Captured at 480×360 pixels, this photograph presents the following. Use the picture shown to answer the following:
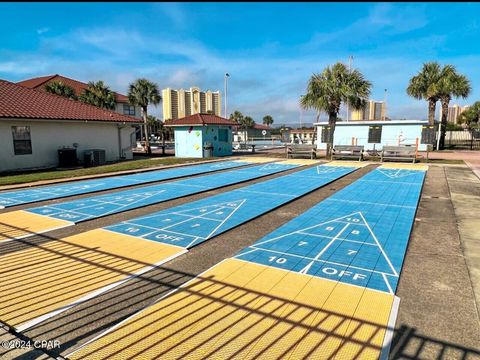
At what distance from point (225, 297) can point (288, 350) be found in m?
1.42

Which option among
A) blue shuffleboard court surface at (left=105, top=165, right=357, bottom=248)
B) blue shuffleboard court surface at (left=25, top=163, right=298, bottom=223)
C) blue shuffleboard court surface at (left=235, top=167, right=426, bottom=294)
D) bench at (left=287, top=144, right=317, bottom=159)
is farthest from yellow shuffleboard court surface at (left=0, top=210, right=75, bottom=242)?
bench at (left=287, top=144, right=317, bottom=159)

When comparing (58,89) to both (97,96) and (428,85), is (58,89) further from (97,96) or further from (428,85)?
(428,85)

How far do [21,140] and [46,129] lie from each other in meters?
1.73

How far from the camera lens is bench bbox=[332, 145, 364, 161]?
87.5 feet

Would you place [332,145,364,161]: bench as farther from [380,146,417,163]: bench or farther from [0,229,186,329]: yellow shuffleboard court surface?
[0,229,186,329]: yellow shuffleboard court surface

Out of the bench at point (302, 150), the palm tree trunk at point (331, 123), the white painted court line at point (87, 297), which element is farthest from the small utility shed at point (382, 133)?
the white painted court line at point (87, 297)

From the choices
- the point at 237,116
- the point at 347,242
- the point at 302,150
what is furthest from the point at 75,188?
the point at 237,116

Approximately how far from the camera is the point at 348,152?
27.1m

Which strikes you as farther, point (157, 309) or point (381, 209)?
point (381, 209)

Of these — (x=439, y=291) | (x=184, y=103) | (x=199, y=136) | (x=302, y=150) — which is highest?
(x=184, y=103)

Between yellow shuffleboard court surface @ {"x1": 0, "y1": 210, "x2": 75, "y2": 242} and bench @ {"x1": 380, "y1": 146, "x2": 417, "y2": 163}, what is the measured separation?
23438 mm

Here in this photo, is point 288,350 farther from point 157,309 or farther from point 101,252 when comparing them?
point 101,252

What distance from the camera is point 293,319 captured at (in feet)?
→ 13.7

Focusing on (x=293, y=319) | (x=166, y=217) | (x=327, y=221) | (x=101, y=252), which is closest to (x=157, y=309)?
(x=293, y=319)
